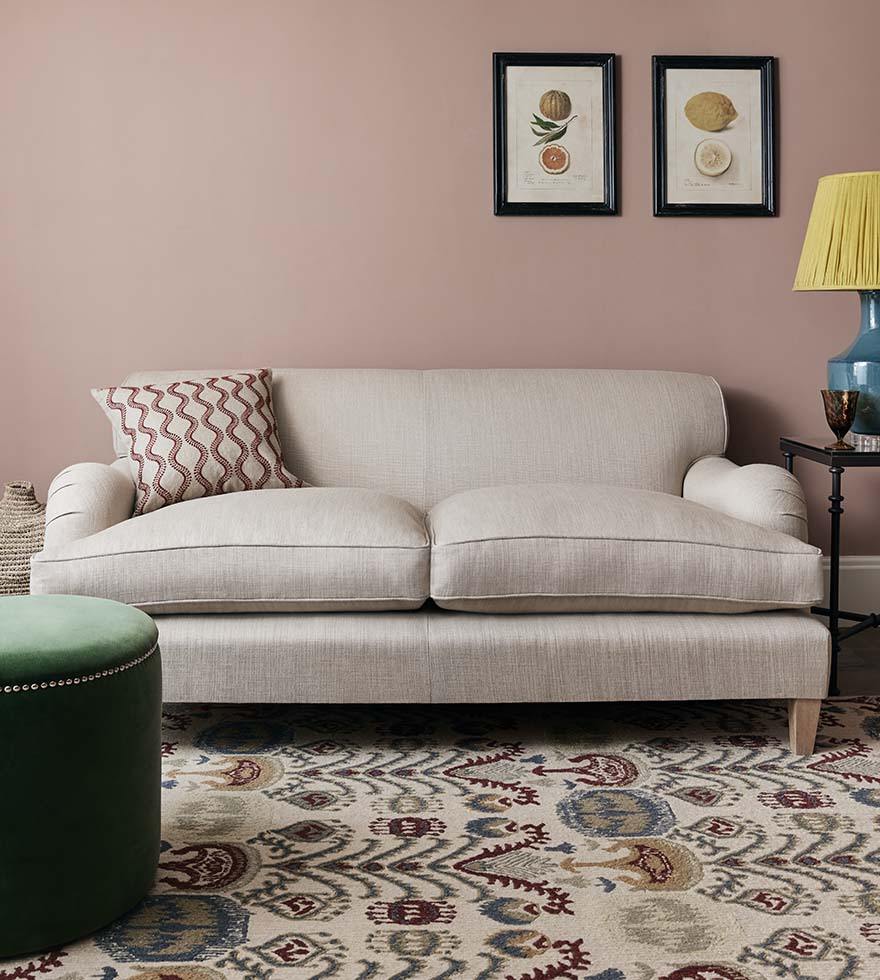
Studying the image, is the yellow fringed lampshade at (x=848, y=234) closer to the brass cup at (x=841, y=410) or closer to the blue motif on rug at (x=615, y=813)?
the brass cup at (x=841, y=410)

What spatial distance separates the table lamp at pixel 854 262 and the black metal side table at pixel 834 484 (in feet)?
0.56

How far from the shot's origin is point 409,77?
343 cm

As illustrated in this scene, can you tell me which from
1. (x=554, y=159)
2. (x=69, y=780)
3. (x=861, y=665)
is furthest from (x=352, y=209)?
(x=69, y=780)

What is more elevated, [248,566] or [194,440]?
[194,440]

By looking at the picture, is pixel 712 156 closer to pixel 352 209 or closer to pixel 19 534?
pixel 352 209

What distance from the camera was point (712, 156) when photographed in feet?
11.5

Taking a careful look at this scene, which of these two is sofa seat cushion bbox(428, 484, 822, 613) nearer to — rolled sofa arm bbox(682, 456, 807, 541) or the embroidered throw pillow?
rolled sofa arm bbox(682, 456, 807, 541)

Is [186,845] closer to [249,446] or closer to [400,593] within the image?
[400,593]

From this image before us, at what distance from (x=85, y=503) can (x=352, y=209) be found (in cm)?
138

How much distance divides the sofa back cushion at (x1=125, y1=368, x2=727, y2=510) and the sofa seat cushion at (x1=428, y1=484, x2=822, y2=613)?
2.21 ft

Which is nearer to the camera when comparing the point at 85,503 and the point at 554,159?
the point at 85,503

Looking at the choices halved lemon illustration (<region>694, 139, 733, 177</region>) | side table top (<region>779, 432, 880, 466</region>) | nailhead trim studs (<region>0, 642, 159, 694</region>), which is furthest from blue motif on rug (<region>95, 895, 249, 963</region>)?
halved lemon illustration (<region>694, 139, 733, 177</region>)

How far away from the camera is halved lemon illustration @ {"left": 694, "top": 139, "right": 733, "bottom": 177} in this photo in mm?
3490

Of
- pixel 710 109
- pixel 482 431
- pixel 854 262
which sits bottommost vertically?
pixel 482 431
